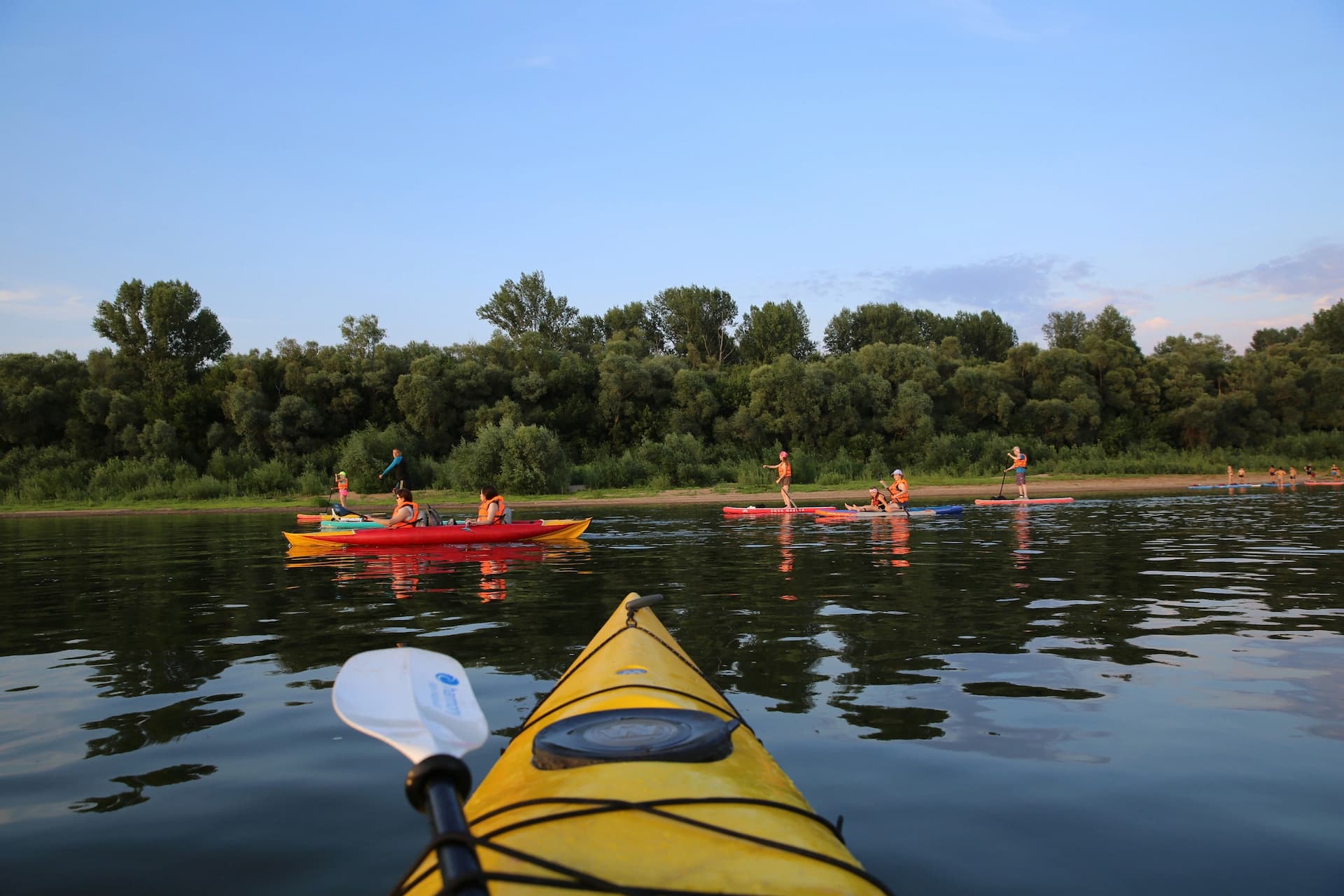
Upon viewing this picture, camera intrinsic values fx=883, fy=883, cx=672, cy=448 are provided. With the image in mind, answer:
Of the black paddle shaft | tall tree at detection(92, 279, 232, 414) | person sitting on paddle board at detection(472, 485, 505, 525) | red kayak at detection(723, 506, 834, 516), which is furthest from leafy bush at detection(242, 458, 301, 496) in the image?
the black paddle shaft

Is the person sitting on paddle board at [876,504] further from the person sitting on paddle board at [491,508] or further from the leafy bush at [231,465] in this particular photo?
the leafy bush at [231,465]

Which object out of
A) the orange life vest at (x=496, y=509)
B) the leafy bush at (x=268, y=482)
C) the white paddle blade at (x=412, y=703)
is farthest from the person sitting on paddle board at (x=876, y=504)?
the leafy bush at (x=268, y=482)

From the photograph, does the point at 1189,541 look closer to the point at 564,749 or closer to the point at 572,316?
the point at 564,749

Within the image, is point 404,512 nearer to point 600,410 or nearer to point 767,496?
point 767,496

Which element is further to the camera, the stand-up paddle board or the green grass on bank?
the green grass on bank

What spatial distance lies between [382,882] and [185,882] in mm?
694

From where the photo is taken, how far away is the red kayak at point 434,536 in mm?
14242

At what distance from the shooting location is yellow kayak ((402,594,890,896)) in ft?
6.19

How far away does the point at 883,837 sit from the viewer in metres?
3.17

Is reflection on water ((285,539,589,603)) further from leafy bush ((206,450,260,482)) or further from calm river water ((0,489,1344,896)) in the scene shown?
leafy bush ((206,450,260,482))

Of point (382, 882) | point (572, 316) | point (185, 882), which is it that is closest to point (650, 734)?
point (382, 882)

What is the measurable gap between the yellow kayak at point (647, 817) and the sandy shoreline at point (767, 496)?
969 inches

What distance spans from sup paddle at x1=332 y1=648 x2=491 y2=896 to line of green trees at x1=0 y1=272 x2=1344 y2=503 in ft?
97.1

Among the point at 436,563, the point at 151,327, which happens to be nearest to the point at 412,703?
the point at 436,563
